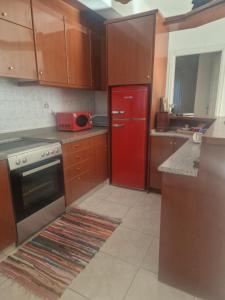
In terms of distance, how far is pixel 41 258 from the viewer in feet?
5.46

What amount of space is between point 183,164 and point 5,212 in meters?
1.47

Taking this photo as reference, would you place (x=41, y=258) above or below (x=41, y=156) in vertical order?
below

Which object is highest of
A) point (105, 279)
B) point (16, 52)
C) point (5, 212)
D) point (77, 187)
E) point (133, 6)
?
point (133, 6)

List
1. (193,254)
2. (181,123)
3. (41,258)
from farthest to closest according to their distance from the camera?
1. (181,123)
2. (41,258)
3. (193,254)

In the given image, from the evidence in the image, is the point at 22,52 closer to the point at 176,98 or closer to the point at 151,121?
the point at 151,121

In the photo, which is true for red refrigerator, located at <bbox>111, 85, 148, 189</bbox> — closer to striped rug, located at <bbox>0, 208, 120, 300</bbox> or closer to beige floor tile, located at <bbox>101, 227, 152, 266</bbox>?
striped rug, located at <bbox>0, 208, 120, 300</bbox>

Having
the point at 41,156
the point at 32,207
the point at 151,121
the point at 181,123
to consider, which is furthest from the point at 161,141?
the point at 32,207

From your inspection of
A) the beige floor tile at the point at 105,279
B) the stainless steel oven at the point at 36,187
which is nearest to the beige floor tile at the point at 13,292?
the beige floor tile at the point at 105,279

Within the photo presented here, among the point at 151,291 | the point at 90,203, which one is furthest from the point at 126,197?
the point at 151,291

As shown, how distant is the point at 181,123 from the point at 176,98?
219 centimetres

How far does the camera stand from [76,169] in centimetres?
244

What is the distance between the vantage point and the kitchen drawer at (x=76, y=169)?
2295 millimetres

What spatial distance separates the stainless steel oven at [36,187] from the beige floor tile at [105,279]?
0.71 metres

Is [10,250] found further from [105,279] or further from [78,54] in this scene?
[78,54]
